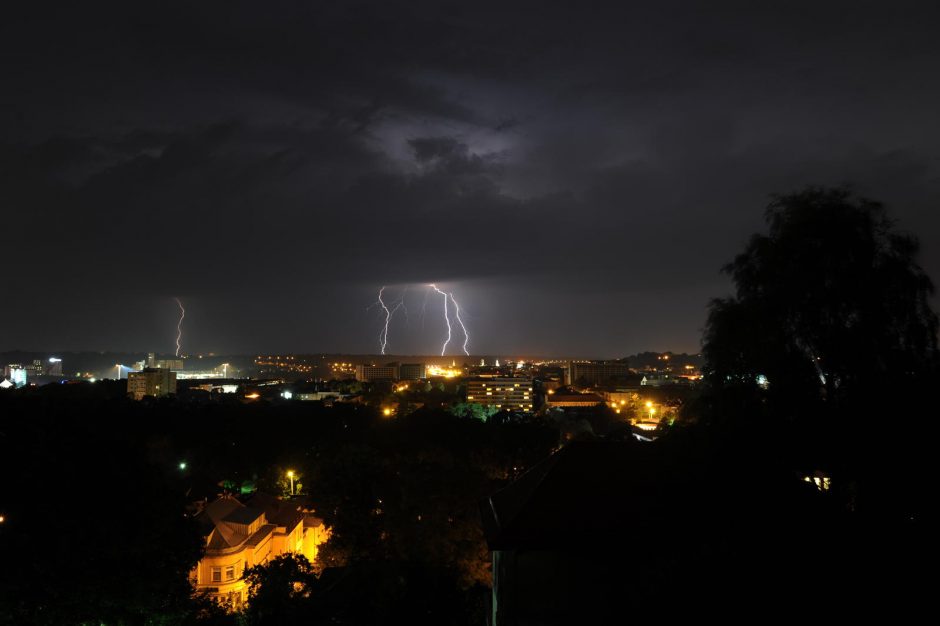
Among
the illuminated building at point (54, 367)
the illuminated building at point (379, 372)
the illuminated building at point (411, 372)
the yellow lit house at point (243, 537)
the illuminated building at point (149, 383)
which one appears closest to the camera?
the yellow lit house at point (243, 537)

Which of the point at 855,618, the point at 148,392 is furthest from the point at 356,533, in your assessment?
the point at 148,392

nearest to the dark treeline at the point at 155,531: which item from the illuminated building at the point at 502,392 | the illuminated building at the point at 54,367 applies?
the illuminated building at the point at 502,392

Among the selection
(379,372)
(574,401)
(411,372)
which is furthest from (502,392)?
(379,372)

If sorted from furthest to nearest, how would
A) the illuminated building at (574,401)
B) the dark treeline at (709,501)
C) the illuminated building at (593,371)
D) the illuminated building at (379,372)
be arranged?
1. the illuminated building at (379,372)
2. the illuminated building at (593,371)
3. the illuminated building at (574,401)
4. the dark treeline at (709,501)

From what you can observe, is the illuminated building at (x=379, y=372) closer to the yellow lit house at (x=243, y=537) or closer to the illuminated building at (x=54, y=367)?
the illuminated building at (x=54, y=367)

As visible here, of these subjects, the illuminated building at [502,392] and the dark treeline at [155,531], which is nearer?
the dark treeline at [155,531]

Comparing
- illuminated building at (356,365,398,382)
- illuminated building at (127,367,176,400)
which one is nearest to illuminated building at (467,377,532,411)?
illuminated building at (127,367,176,400)

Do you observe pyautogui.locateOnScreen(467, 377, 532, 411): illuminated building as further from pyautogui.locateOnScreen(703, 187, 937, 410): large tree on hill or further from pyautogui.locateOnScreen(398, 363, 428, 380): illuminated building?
pyautogui.locateOnScreen(703, 187, 937, 410): large tree on hill
